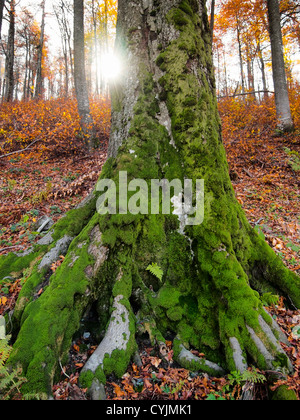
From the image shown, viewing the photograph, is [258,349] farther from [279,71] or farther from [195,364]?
[279,71]

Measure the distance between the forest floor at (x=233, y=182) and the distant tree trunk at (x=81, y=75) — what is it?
86cm

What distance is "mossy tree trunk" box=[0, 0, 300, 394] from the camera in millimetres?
2662

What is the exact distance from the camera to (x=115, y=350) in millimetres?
2684

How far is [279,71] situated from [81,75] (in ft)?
27.5

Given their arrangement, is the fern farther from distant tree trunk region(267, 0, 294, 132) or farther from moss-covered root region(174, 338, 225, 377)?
distant tree trunk region(267, 0, 294, 132)

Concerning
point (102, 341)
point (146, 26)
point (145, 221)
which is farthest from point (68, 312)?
point (146, 26)

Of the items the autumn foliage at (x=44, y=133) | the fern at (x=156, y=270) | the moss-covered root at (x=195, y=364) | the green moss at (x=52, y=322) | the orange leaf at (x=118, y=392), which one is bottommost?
the orange leaf at (x=118, y=392)

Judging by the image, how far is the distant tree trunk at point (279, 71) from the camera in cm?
981

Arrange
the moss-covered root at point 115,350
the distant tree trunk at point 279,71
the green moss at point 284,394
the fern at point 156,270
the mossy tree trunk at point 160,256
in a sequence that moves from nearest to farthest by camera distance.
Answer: the green moss at point 284,394
the moss-covered root at point 115,350
the mossy tree trunk at point 160,256
the fern at point 156,270
the distant tree trunk at point 279,71

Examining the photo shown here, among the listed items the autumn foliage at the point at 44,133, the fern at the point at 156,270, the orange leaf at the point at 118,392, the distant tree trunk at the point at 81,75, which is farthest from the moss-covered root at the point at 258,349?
the autumn foliage at the point at 44,133

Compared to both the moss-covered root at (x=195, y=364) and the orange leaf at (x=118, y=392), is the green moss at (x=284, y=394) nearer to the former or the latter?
the moss-covered root at (x=195, y=364)

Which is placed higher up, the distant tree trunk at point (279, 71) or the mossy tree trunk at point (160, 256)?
the distant tree trunk at point (279, 71)

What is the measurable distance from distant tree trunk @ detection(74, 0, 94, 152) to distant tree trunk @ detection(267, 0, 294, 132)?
8.07 meters
